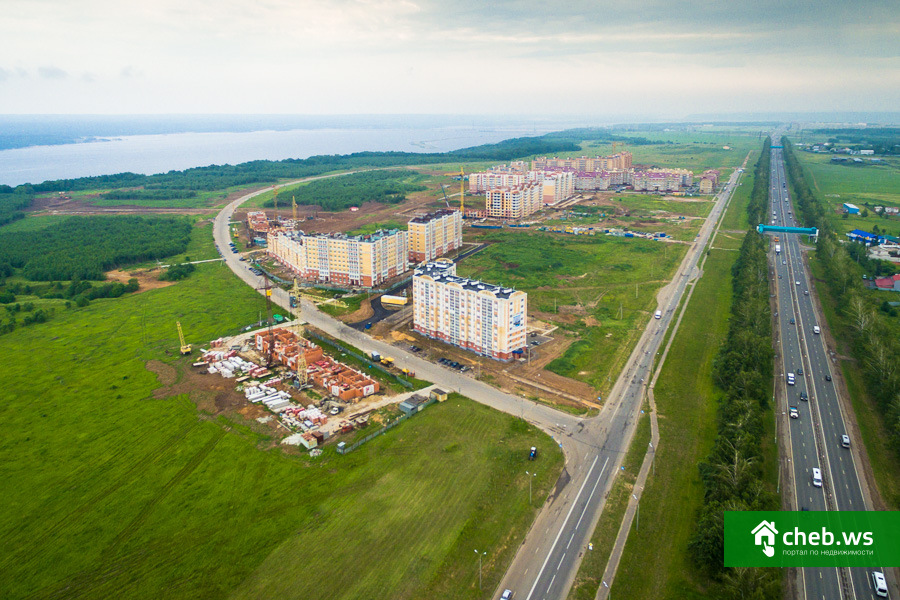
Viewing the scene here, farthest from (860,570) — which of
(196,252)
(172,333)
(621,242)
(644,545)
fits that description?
(196,252)

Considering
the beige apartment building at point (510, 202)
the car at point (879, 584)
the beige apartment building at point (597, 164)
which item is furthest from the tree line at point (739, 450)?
the beige apartment building at point (597, 164)

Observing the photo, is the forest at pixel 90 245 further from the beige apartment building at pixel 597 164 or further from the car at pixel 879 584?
the beige apartment building at pixel 597 164

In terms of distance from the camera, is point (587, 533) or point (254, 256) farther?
point (254, 256)

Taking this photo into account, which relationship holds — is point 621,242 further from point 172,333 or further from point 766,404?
point 172,333

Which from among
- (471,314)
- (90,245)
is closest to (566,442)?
(471,314)

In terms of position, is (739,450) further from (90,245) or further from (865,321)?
(90,245)

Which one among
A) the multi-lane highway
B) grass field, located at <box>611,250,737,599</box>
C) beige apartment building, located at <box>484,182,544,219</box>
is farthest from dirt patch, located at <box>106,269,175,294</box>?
the multi-lane highway

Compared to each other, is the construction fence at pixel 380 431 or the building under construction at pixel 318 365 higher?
the building under construction at pixel 318 365
